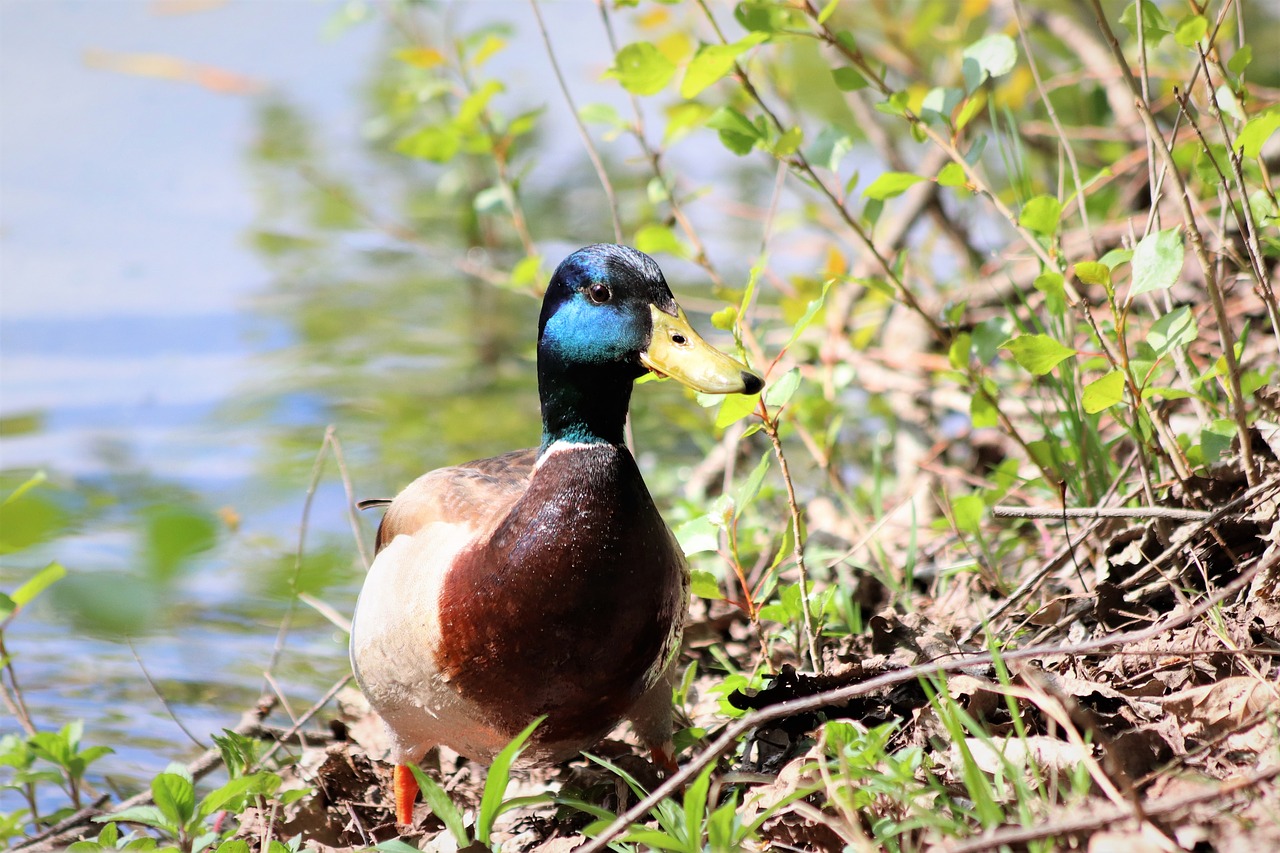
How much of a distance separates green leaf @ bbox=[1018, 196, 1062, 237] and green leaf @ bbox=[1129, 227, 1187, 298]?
0.30 meters

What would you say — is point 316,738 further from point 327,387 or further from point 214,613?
point 327,387

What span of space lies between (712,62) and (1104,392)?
108 centimetres

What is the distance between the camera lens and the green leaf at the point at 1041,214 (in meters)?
2.77

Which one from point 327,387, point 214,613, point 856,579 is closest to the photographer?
point 856,579

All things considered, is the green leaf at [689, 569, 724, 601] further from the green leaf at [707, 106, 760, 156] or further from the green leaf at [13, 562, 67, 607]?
the green leaf at [13, 562, 67, 607]

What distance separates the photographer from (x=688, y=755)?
3.36 metres

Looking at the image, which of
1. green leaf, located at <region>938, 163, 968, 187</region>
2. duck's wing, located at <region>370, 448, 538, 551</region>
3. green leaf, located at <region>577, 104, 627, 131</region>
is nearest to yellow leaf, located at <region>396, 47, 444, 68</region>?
green leaf, located at <region>577, 104, 627, 131</region>

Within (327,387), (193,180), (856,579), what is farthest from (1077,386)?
(193,180)

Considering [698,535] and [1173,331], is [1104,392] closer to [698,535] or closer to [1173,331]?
[1173,331]

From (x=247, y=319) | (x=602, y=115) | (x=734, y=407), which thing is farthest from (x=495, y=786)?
(x=247, y=319)

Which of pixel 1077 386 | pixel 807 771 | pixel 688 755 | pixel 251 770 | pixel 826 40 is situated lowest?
pixel 688 755

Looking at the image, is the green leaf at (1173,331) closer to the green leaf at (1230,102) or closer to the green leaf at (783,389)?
the green leaf at (1230,102)

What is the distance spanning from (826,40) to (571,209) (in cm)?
531

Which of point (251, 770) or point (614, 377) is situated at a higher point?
point (614, 377)
